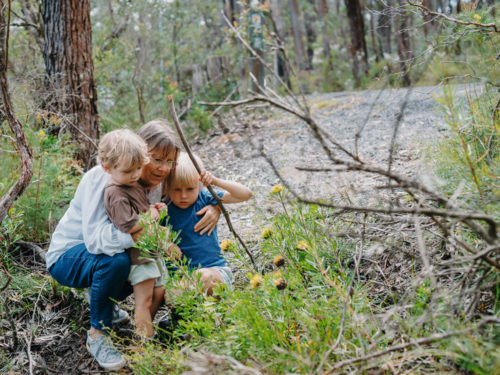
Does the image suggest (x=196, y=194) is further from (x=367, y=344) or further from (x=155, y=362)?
(x=367, y=344)

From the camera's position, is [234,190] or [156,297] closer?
[156,297]

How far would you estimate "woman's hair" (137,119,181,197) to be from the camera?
2305mm

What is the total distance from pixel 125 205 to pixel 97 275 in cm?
45

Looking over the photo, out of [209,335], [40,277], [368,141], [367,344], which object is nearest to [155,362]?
[209,335]

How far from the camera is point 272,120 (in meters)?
6.92

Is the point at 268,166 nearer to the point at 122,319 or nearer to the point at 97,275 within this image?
the point at 122,319

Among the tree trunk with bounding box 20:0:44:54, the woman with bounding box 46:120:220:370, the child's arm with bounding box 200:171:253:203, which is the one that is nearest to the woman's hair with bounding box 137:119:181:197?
the woman with bounding box 46:120:220:370

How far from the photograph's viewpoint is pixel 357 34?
11797 mm

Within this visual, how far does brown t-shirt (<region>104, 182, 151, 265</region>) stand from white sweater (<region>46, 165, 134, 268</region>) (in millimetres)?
70

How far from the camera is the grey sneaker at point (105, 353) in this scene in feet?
6.79

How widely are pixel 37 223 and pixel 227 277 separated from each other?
1.84 metres

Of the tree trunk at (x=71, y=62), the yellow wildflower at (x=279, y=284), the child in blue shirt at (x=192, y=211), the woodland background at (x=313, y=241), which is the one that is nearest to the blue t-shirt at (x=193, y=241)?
the child in blue shirt at (x=192, y=211)

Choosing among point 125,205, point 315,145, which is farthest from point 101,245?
point 315,145

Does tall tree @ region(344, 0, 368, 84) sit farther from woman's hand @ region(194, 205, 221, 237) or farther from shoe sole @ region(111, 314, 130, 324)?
shoe sole @ region(111, 314, 130, 324)
